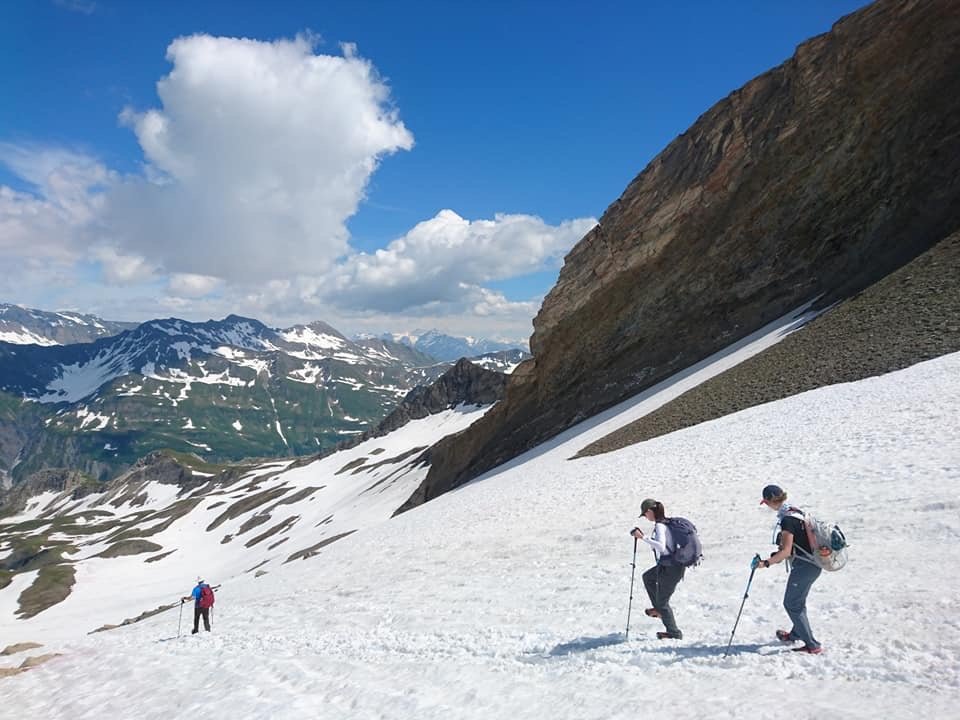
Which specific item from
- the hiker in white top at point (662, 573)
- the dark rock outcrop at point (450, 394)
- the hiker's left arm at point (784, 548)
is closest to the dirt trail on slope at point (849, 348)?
the hiker in white top at point (662, 573)

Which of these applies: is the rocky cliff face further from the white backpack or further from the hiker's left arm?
the hiker's left arm

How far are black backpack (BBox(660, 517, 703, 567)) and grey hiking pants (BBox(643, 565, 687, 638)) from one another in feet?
0.39

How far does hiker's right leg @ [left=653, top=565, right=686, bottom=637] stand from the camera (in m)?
8.57

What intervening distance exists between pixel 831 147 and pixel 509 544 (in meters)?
34.5

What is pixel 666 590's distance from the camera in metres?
8.69

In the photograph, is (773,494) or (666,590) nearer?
(773,494)

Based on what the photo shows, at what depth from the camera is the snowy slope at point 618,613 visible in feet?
22.4

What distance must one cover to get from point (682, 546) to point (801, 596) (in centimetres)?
178

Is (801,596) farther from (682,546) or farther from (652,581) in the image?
(652,581)

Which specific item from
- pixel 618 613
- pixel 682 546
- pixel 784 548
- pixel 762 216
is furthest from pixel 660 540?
pixel 762 216

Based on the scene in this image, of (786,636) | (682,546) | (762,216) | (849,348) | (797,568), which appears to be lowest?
(786,636)

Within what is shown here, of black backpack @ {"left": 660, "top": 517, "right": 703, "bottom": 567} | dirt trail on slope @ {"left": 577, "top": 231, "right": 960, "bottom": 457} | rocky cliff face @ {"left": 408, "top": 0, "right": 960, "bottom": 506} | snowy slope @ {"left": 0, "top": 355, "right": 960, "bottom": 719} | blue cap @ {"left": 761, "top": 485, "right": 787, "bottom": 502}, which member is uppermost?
rocky cliff face @ {"left": 408, "top": 0, "right": 960, "bottom": 506}

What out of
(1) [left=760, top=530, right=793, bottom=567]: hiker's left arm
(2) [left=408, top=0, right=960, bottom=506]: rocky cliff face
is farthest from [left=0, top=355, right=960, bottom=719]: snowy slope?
(2) [left=408, top=0, right=960, bottom=506]: rocky cliff face

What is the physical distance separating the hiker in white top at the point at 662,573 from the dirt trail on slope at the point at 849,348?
17.0 metres
